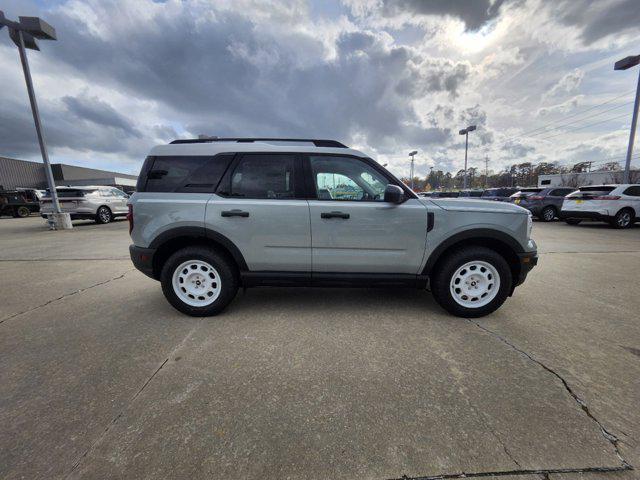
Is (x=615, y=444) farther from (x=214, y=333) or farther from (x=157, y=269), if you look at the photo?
(x=157, y=269)

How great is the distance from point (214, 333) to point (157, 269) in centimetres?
Answer: 111

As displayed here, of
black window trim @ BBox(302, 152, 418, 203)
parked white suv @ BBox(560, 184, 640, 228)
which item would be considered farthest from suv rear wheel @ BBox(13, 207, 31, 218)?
parked white suv @ BBox(560, 184, 640, 228)

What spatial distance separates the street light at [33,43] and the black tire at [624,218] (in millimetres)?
20628

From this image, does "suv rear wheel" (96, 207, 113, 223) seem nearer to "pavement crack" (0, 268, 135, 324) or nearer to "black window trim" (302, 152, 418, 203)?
"pavement crack" (0, 268, 135, 324)

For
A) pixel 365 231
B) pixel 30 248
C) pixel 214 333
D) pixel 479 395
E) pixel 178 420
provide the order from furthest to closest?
pixel 30 248 < pixel 365 231 < pixel 214 333 < pixel 479 395 < pixel 178 420

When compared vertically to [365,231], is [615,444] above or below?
below

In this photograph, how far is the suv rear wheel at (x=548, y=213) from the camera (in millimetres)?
13516

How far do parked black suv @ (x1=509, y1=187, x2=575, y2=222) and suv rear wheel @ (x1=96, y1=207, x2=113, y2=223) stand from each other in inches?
756

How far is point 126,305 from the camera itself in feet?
12.0

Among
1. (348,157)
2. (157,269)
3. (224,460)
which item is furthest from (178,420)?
(348,157)

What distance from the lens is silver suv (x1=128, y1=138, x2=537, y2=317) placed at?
3080 mm

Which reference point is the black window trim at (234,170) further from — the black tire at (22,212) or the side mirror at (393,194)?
the black tire at (22,212)

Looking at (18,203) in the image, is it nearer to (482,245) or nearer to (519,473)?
(482,245)

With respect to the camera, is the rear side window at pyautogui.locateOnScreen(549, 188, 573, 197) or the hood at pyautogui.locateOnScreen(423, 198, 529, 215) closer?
the hood at pyautogui.locateOnScreen(423, 198, 529, 215)
